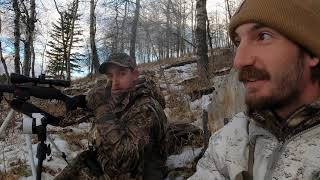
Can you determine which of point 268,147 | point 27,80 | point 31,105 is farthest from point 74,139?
point 268,147

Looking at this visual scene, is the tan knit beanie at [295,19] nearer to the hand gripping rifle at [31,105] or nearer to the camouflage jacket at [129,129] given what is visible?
the camouflage jacket at [129,129]

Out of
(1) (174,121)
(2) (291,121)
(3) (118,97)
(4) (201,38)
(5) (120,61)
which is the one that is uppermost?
(4) (201,38)

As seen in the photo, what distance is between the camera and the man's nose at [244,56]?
1.85 metres

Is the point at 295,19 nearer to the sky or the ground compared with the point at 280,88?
nearer to the sky

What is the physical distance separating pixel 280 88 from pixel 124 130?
95.5 inches

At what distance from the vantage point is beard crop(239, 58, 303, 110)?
5.98 feet

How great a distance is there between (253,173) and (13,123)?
21.1 ft

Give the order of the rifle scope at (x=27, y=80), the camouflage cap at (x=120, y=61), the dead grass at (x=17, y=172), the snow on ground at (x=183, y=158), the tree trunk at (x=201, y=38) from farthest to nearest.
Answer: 1. the tree trunk at (x=201, y=38)
2. the dead grass at (x=17, y=172)
3. the snow on ground at (x=183, y=158)
4. the camouflage cap at (x=120, y=61)
5. the rifle scope at (x=27, y=80)

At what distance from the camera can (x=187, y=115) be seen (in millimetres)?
6758

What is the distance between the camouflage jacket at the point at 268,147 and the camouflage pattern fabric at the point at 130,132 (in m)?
1.96

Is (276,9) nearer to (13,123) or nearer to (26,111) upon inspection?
(26,111)

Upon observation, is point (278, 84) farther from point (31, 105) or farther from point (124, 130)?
point (31, 105)

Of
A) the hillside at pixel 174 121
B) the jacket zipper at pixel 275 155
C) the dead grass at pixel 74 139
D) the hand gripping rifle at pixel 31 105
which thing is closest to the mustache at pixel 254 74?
the jacket zipper at pixel 275 155

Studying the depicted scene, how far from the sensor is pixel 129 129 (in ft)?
13.5
